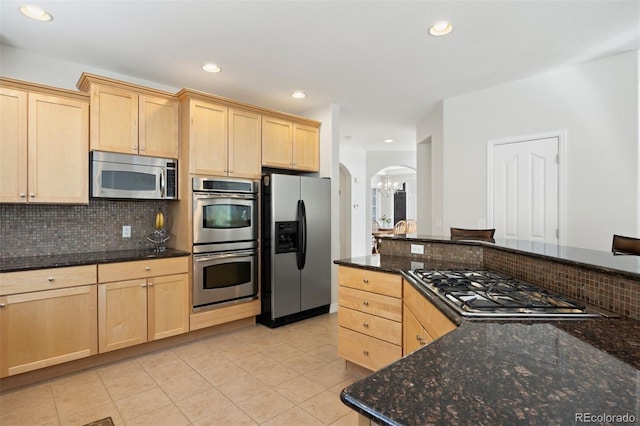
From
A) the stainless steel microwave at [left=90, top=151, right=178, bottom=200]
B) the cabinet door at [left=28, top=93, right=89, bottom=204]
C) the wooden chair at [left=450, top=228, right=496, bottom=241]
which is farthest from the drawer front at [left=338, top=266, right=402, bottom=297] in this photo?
the cabinet door at [left=28, top=93, right=89, bottom=204]

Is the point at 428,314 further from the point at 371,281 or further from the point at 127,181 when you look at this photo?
the point at 127,181

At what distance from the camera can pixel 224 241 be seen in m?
3.33

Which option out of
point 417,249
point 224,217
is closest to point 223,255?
point 224,217

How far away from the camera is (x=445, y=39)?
8.49 ft

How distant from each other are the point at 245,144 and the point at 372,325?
2.30m

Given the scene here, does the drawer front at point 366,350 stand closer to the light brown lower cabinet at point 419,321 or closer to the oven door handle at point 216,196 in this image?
the light brown lower cabinet at point 419,321

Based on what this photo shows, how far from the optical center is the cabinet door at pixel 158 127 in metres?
3.02

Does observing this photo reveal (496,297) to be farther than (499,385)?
Yes

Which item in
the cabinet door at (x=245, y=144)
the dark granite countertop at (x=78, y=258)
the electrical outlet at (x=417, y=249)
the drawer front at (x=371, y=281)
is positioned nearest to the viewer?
the drawer front at (x=371, y=281)

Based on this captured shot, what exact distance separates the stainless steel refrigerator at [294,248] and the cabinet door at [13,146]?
2.02 metres

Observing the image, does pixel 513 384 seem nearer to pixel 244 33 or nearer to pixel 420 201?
pixel 244 33

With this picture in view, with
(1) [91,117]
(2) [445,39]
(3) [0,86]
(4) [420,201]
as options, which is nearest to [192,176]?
(1) [91,117]

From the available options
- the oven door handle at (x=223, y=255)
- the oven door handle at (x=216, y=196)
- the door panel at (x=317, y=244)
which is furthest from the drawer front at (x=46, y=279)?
the door panel at (x=317, y=244)

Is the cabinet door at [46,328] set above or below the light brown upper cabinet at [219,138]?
below
